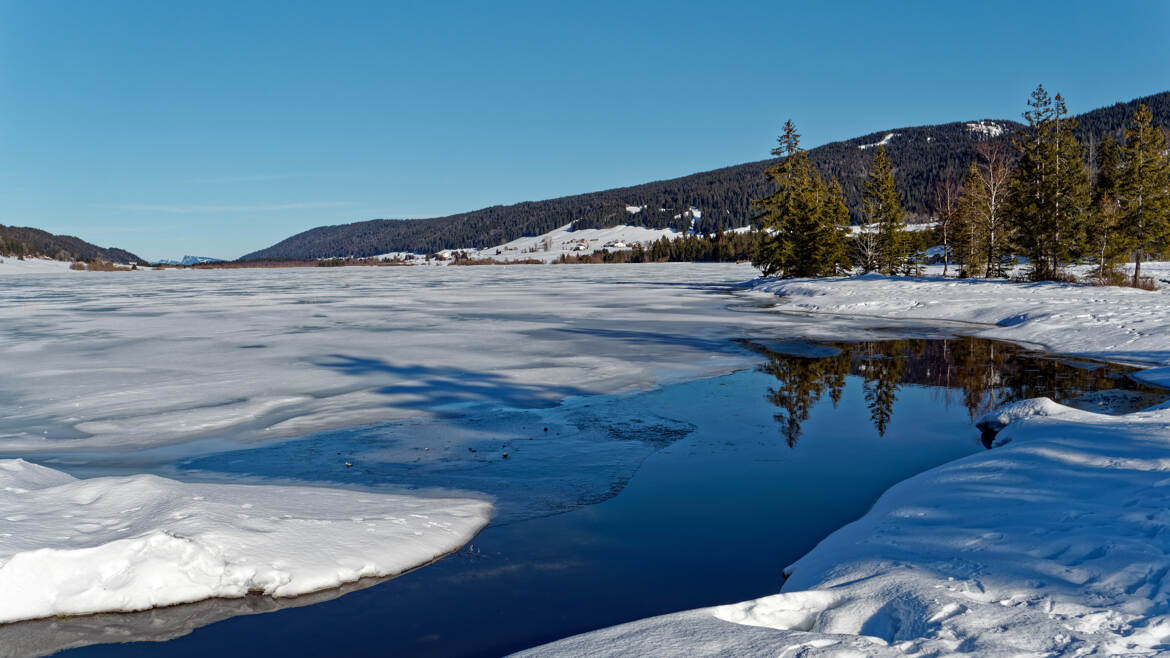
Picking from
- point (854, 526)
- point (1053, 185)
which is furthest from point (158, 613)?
point (1053, 185)

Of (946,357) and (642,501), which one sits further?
(946,357)

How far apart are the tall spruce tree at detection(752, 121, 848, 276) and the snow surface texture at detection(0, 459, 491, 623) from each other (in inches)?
1539

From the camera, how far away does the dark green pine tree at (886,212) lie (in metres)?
45.2

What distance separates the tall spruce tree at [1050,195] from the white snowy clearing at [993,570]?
28.6 metres

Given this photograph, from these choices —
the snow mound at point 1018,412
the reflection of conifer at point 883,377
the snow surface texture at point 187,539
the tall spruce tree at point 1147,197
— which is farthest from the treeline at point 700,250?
the snow surface texture at point 187,539

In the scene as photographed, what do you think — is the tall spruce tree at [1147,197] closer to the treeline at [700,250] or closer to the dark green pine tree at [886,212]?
the dark green pine tree at [886,212]

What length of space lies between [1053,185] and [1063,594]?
34.4 meters

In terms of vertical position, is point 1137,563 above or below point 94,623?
above

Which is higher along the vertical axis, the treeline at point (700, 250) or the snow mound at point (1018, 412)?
the treeline at point (700, 250)

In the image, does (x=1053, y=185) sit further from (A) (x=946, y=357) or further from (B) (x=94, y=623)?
(B) (x=94, y=623)

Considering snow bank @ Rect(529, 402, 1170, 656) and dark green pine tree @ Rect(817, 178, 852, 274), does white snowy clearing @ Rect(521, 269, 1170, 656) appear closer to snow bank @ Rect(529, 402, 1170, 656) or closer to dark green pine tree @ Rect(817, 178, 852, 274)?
snow bank @ Rect(529, 402, 1170, 656)

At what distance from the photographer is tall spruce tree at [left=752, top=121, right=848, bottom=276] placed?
41.8m

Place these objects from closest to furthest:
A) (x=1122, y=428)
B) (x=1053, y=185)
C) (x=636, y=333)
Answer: (x=1122, y=428), (x=636, y=333), (x=1053, y=185)

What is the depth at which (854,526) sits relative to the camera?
18.3ft
